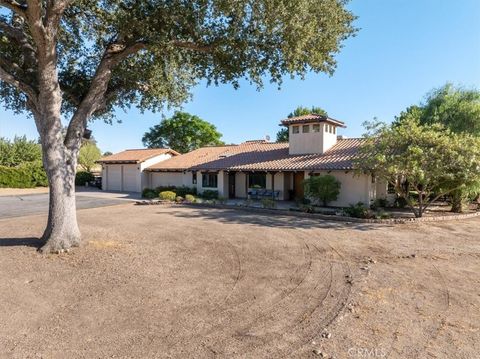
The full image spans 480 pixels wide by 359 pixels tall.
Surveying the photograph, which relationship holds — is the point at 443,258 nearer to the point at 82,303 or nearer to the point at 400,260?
the point at 400,260

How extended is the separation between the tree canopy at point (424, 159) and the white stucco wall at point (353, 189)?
275cm

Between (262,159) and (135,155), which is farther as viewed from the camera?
(135,155)

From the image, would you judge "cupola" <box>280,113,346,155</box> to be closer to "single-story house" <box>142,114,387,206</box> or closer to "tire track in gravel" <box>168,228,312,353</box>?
"single-story house" <box>142,114,387,206</box>

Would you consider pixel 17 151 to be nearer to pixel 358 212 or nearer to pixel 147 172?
pixel 147 172

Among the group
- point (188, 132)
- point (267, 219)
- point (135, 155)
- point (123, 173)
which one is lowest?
point (267, 219)

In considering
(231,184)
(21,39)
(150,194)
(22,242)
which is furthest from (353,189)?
(21,39)

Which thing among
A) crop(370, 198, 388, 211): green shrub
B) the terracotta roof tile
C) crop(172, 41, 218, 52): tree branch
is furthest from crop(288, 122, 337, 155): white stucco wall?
crop(172, 41, 218, 52): tree branch

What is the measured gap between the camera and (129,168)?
33531 mm

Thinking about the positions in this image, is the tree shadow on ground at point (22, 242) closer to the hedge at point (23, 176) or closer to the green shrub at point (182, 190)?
the green shrub at point (182, 190)

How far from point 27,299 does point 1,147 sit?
43.3 metres

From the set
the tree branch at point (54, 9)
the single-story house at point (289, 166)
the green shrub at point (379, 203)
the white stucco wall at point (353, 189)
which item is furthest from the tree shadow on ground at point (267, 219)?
the tree branch at point (54, 9)

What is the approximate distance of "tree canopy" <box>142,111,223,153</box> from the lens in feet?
172

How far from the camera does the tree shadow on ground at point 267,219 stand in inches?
562

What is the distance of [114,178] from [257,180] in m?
18.2
